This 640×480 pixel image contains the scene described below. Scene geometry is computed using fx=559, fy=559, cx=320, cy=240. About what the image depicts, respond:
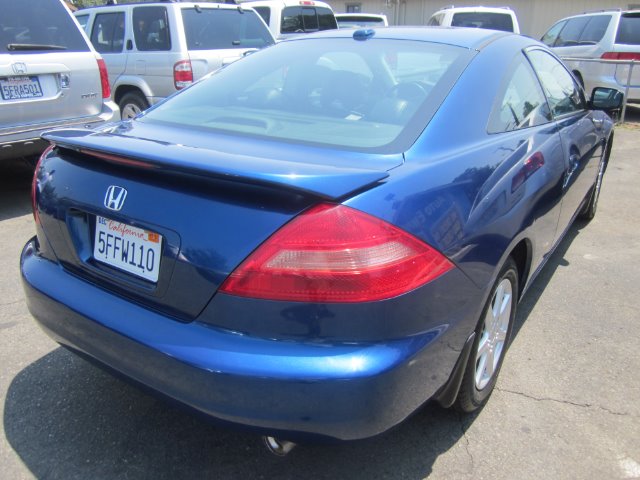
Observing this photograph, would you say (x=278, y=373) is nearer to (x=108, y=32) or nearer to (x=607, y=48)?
(x=108, y=32)

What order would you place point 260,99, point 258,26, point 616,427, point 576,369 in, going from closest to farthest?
point 616,427
point 260,99
point 576,369
point 258,26

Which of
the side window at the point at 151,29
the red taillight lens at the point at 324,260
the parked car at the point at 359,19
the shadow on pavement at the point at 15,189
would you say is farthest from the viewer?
the parked car at the point at 359,19

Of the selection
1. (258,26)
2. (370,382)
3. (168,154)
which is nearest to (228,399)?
(370,382)

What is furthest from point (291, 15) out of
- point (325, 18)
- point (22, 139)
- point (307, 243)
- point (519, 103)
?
point (307, 243)

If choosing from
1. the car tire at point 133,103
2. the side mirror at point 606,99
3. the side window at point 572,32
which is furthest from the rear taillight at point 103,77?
the side window at point 572,32

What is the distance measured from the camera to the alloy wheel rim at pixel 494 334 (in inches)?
94.2

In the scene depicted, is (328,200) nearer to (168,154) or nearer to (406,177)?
(406,177)

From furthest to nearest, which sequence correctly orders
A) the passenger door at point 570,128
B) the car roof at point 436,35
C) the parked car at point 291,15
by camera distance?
1. the parked car at point 291,15
2. the passenger door at point 570,128
3. the car roof at point 436,35

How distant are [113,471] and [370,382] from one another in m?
1.18

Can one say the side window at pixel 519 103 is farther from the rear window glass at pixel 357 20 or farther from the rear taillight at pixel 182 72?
the rear window glass at pixel 357 20

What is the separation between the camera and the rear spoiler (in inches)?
63.9

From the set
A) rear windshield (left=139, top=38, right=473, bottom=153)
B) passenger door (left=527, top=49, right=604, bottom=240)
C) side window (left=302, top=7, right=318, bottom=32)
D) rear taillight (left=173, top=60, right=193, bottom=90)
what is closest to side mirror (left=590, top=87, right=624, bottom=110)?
passenger door (left=527, top=49, right=604, bottom=240)

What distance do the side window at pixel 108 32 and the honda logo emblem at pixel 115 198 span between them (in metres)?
6.67

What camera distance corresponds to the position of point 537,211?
2.63 meters
